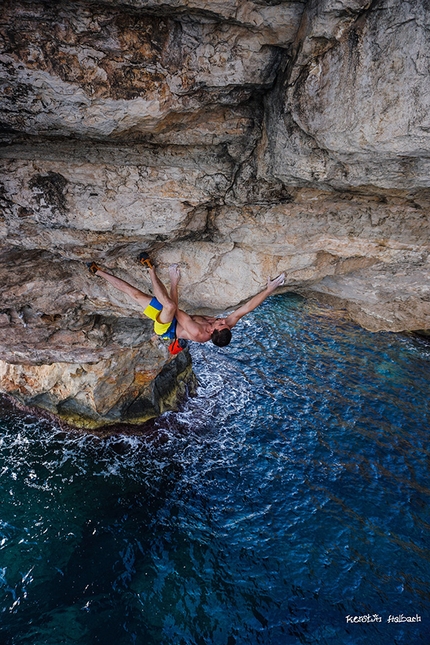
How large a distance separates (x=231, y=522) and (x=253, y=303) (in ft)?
19.4

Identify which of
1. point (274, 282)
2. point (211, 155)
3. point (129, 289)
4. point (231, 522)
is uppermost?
point (211, 155)

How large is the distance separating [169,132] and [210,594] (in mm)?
8707

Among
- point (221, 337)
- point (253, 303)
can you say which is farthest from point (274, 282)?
point (221, 337)

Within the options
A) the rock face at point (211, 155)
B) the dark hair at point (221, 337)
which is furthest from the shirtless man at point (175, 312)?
the rock face at point (211, 155)

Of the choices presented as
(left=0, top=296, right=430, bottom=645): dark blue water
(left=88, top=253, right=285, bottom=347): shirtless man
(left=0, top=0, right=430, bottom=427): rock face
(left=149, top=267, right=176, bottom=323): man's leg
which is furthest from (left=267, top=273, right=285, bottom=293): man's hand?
(left=0, top=296, right=430, bottom=645): dark blue water

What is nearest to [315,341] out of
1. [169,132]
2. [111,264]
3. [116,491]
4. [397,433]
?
[397,433]

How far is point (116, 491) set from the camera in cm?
1035

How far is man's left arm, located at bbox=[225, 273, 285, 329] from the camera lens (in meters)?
6.75

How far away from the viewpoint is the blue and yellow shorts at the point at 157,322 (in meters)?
6.75

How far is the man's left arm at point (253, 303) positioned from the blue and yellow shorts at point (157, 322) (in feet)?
3.21

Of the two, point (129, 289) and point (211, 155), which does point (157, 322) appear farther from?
point (211, 155)

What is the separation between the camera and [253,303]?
266 inches

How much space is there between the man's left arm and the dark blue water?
5.57m

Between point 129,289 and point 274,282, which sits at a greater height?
point 274,282
